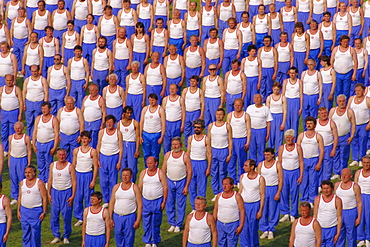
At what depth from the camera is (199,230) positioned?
1506cm

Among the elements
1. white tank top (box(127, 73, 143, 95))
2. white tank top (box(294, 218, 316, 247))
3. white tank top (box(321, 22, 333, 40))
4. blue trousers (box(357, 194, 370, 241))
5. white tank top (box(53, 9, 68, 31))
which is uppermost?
white tank top (box(53, 9, 68, 31))

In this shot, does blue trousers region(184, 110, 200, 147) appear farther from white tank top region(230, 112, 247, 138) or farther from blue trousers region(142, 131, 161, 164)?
white tank top region(230, 112, 247, 138)

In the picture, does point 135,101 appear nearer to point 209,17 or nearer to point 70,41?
point 70,41

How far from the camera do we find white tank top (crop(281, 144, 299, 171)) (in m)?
17.1

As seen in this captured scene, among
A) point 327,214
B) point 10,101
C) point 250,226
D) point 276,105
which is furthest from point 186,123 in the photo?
point 327,214

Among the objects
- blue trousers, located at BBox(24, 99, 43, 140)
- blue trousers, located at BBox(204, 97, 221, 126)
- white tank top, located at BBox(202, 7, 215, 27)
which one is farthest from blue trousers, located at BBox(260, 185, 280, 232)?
white tank top, located at BBox(202, 7, 215, 27)

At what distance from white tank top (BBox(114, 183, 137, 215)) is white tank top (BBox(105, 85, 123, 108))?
4.24 meters

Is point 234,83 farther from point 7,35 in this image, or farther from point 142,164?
point 7,35

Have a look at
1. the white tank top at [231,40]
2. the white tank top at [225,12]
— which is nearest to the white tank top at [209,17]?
the white tank top at [225,12]

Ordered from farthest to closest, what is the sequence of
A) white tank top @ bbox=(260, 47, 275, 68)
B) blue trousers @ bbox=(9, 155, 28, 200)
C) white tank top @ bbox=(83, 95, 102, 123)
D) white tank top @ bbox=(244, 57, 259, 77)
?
white tank top @ bbox=(260, 47, 275, 68) < white tank top @ bbox=(244, 57, 259, 77) < white tank top @ bbox=(83, 95, 102, 123) < blue trousers @ bbox=(9, 155, 28, 200)

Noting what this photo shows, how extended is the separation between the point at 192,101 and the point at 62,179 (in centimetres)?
404

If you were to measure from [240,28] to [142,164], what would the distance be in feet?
16.5

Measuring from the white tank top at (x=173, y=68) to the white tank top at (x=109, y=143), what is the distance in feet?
12.9

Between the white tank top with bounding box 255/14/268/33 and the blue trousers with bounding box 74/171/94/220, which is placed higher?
the white tank top with bounding box 255/14/268/33
